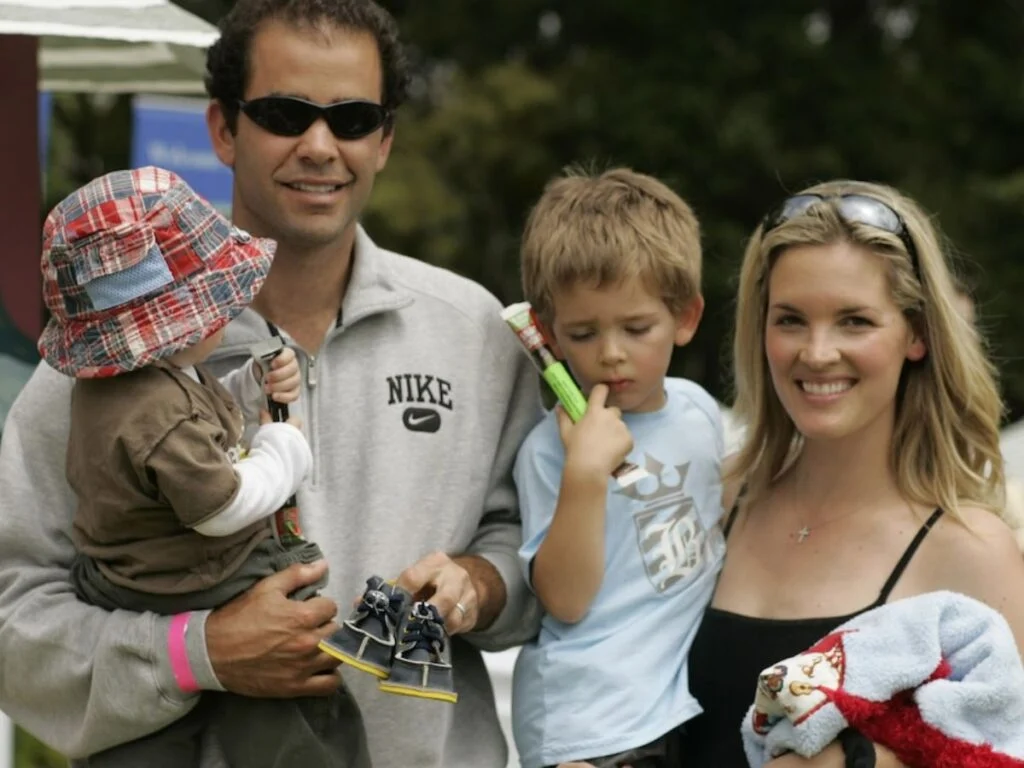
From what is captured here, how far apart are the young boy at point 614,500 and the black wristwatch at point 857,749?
0.42 m

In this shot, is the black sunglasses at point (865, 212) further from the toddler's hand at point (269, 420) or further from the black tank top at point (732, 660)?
the toddler's hand at point (269, 420)

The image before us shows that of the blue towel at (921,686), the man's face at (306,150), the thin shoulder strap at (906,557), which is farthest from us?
the man's face at (306,150)

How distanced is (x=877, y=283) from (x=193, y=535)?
138 centimetres

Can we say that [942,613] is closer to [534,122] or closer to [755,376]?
[755,376]

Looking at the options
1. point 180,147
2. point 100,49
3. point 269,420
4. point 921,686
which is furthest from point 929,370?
point 180,147

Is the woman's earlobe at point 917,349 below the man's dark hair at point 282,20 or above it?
below

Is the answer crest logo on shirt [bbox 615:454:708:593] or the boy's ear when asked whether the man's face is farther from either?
crest logo on shirt [bbox 615:454:708:593]

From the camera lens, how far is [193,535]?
118 inches

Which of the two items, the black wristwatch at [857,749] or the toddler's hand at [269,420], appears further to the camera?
the toddler's hand at [269,420]

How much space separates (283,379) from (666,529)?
830 millimetres

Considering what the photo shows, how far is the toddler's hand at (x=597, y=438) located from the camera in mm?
3191

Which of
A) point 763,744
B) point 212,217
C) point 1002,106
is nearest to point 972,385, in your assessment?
point 763,744

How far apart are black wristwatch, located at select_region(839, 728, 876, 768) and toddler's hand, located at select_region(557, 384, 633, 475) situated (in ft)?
2.20

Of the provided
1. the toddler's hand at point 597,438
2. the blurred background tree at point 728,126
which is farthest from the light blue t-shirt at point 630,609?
the blurred background tree at point 728,126
